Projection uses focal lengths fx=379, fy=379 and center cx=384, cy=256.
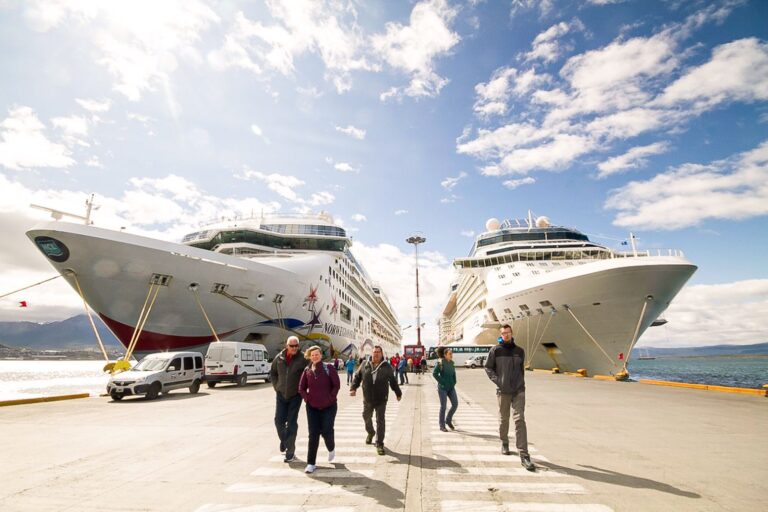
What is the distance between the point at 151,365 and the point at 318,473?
11618 millimetres

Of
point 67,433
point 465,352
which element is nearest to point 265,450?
point 67,433

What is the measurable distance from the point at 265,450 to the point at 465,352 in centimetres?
3839

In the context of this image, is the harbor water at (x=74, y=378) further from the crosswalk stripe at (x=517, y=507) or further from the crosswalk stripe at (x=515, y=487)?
the crosswalk stripe at (x=517, y=507)

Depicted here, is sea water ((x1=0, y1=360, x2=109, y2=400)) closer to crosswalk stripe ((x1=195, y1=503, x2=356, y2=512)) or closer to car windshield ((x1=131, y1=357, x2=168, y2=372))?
car windshield ((x1=131, y1=357, x2=168, y2=372))

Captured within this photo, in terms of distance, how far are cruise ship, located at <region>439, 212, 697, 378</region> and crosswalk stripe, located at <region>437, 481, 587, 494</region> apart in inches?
722

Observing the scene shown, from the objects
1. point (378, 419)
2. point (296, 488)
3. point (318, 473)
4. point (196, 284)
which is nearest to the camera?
point (296, 488)

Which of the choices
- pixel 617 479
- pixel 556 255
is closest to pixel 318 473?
pixel 617 479

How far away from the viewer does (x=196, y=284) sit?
2170 centimetres

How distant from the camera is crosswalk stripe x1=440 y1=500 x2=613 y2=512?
351 centimetres

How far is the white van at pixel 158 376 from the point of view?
478 inches

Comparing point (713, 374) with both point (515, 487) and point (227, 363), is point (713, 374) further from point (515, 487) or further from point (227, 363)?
point (515, 487)

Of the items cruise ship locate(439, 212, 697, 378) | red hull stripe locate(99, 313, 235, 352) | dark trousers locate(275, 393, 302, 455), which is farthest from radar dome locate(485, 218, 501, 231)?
dark trousers locate(275, 393, 302, 455)

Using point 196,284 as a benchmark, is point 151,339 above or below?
below

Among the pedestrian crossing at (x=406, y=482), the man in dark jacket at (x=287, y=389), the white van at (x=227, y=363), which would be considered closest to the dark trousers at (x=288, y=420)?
the man in dark jacket at (x=287, y=389)
